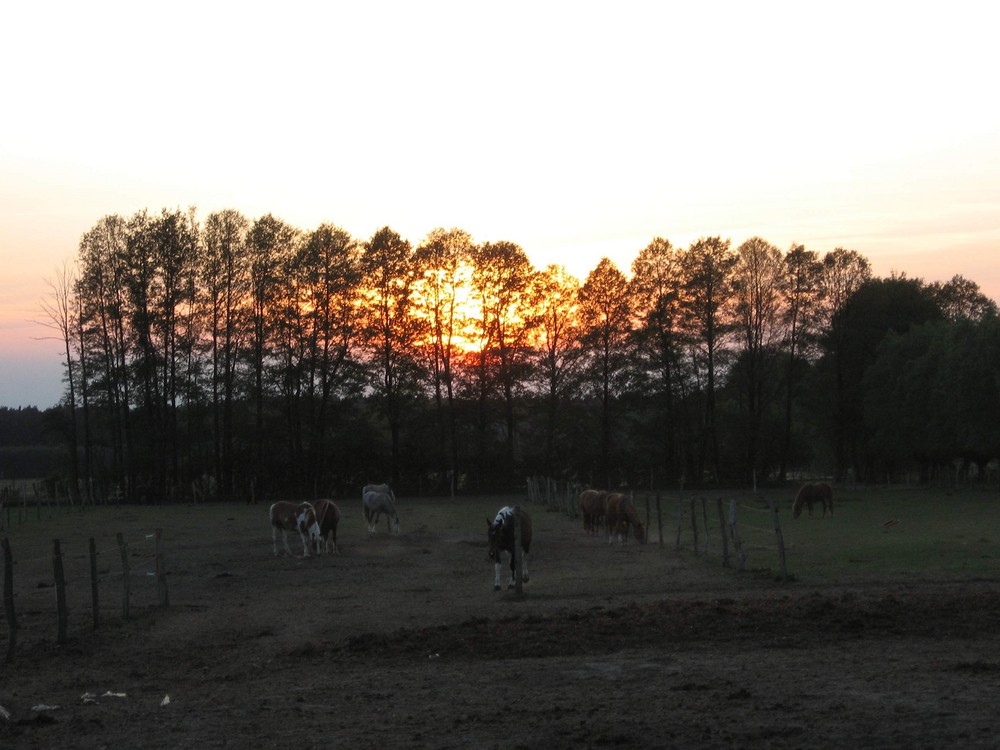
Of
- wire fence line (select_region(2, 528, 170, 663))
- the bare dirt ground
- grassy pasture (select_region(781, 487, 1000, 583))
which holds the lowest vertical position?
grassy pasture (select_region(781, 487, 1000, 583))

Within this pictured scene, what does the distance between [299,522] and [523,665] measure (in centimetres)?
1545

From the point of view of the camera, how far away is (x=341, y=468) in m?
66.8

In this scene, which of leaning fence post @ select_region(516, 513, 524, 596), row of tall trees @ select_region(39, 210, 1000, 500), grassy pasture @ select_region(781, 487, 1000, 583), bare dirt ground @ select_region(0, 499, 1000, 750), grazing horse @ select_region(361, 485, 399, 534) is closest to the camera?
bare dirt ground @ select_region(0, 499, 1000, 750)

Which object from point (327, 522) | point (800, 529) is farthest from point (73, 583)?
point (800, 529)

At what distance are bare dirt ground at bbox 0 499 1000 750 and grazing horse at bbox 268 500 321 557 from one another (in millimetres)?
5434

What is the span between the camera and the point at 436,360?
65188mm

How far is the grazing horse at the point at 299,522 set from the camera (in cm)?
2605

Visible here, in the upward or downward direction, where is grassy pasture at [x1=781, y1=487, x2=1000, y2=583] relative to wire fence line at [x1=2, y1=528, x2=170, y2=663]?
downward

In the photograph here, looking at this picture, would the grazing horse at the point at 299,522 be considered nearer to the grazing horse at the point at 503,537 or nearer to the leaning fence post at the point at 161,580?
the leaning fence post at the point at 161,580

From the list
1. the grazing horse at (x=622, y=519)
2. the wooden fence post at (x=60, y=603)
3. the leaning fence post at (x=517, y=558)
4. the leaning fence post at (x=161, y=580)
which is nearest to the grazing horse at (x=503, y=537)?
the leaning fence post at (x=517, y=558)

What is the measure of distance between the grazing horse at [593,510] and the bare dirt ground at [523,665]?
1066 cm

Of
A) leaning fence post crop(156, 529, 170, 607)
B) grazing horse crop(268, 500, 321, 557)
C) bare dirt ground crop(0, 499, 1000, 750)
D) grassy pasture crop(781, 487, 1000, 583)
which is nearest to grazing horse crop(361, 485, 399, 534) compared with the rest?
grazing horse crop(268, 500, 321, 557)

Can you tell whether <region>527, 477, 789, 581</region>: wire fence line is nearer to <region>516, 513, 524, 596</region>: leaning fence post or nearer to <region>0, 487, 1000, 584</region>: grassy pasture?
<region>0, 487, 1000, 584</region>: grassy pasture

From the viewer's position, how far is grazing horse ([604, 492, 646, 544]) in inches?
1100
